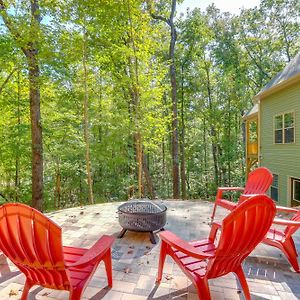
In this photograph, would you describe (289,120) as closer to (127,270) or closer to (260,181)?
(260,181)

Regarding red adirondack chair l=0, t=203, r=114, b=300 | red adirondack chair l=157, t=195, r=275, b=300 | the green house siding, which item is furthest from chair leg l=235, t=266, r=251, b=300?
the green house siding

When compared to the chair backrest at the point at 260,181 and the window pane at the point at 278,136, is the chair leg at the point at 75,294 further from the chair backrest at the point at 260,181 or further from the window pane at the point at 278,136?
the window pane at the point at 278,136

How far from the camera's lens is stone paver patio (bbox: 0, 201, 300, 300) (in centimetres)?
220

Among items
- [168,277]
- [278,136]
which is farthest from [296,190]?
[168,277]

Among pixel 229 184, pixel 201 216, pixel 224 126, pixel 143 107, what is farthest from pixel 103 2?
pixel 229 184

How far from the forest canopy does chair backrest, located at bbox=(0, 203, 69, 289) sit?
15.3 feet

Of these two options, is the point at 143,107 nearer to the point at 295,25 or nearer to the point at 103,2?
the point at 103,2

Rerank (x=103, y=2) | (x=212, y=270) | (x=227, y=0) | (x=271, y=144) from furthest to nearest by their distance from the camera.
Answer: (x=227, y=0), (x=271, y=144), (x=103, y=2), (x=212, y=270)

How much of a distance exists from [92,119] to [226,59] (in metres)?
10.4

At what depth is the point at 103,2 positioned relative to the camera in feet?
20.0

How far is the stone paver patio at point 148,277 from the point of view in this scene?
220cm

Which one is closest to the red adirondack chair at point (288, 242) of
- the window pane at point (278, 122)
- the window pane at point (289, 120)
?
the window pane at point (289, 120)

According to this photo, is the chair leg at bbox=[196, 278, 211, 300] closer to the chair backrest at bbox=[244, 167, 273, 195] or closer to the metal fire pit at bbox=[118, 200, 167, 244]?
the metal fire pit at bbox=[118, 200, 167, 244]

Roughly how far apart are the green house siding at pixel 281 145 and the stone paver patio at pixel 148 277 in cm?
499
